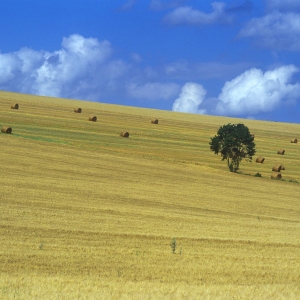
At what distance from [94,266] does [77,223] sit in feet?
16.4

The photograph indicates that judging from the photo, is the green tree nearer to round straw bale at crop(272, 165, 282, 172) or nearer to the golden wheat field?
round straw bale at crop(272, 165, 282, 172)

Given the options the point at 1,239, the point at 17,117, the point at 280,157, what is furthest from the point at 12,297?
the point at 17,117

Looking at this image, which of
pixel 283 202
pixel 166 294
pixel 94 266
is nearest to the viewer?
pixel 166 294

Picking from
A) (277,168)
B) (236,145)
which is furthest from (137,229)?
(277,168)

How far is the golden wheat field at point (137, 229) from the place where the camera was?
40.8 ft

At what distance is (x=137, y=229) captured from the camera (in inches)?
732

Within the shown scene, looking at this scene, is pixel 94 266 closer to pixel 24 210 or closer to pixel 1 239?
pixel 1 239

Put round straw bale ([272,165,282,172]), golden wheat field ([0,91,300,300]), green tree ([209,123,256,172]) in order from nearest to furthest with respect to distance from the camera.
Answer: golden wheat field ([0,91,300,300])
green tree ([209,123,256,172])
round straw bale ([272,165,282,172])

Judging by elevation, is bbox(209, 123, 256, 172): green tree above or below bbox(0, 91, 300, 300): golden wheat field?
above

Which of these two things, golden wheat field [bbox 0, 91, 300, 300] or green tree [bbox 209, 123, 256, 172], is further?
green tree [bbox 209, 123, 256, 172]

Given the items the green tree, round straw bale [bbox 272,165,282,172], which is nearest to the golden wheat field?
the green tree

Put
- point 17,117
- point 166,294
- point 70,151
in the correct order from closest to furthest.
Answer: point 166,294
point 70,151
point 17,117

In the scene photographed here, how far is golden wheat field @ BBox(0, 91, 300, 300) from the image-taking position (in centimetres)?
1242

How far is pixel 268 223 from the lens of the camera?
76.0ft
